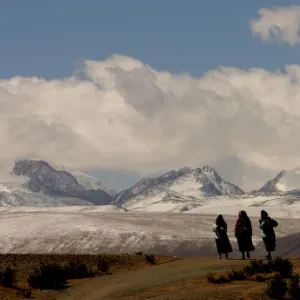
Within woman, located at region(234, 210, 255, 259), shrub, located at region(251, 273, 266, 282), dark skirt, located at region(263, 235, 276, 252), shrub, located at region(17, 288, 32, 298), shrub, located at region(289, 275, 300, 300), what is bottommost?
shrub, located at region(289, 275, 300, 300)

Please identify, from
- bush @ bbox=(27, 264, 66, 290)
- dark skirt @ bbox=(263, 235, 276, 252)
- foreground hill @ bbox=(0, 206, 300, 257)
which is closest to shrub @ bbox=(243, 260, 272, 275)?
dark skirt @ bbox=(263, 235, 276, 252)

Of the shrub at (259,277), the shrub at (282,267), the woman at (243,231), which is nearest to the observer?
the shrub at (259,277)

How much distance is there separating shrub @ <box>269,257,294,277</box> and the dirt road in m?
2.04

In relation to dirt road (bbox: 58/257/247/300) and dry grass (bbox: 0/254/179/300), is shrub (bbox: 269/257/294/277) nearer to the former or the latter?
dirt road (bbox: 58/257/247/300)

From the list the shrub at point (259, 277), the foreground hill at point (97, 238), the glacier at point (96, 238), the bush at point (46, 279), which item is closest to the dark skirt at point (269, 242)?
the shrub at point (259, 277)

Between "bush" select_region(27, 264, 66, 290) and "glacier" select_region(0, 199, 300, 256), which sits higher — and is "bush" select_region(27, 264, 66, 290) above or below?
below

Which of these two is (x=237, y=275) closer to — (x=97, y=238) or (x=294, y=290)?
(x=294, y=290)

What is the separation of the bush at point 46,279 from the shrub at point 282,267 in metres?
8.99

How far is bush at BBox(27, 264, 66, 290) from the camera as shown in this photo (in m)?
28.7

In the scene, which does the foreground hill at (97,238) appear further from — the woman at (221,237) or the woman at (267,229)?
the woman at (267,229)

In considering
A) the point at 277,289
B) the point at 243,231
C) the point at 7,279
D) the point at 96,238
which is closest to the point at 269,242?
the point at 243,231

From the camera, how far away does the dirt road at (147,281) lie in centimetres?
2577

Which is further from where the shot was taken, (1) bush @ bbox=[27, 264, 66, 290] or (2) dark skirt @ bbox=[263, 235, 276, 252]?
(2) dark skirt @ bbox=[263, 235, 276, 252]

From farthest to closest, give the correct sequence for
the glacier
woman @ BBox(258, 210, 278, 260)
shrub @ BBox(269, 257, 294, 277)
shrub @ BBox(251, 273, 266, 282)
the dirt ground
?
the glacier, woman @ BBox(258, 210, 278, 260), shrub @ BBox(269, 257, 294, 277), shrub @ BBox(251, 273, 266, 282), the dirt ground
